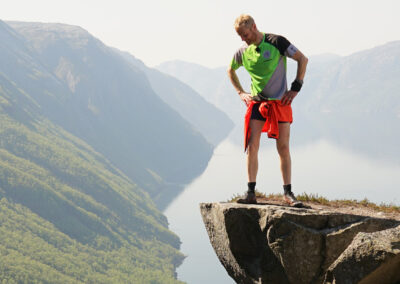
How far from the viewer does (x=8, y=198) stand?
7411 inches

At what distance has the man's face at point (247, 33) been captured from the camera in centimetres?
762

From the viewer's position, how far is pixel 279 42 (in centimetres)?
767

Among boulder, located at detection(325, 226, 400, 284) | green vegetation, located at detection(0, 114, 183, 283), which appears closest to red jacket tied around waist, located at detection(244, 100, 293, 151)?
boulder, located at detection(325, 226, 400, 284)

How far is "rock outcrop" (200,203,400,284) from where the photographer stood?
5.68m

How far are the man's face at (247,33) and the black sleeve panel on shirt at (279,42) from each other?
Result: 0.25 metres

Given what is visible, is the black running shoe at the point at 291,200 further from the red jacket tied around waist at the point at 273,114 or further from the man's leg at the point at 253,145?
the red jacket tied around waist at the point at 273,114

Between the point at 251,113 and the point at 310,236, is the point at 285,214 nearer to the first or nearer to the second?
the point at 310,236

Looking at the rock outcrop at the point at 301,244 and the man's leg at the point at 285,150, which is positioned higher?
the man's leg at the point at 285,150

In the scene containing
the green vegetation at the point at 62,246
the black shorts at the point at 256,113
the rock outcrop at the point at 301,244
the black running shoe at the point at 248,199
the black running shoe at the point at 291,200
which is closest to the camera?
the rock outcrop at the point at 301,244

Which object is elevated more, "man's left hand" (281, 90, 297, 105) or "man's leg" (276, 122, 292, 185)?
"man's left hand" (281, 90, 297, 105)

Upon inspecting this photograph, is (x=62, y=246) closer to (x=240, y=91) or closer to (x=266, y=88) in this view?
(x=240, y=91)

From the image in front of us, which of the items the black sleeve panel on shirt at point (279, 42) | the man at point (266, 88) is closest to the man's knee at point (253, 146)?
the man at point (266, 88)

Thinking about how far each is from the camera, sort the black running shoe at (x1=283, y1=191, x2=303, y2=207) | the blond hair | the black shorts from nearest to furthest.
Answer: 1. the blond hair
2. the black running shoe at (x1=283, y1=191, x2=303, y2=207)
3. the black shorts

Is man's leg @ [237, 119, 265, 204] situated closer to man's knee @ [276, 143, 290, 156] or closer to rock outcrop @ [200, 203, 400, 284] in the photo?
man's knee @ [276, 143, 290, 156]
